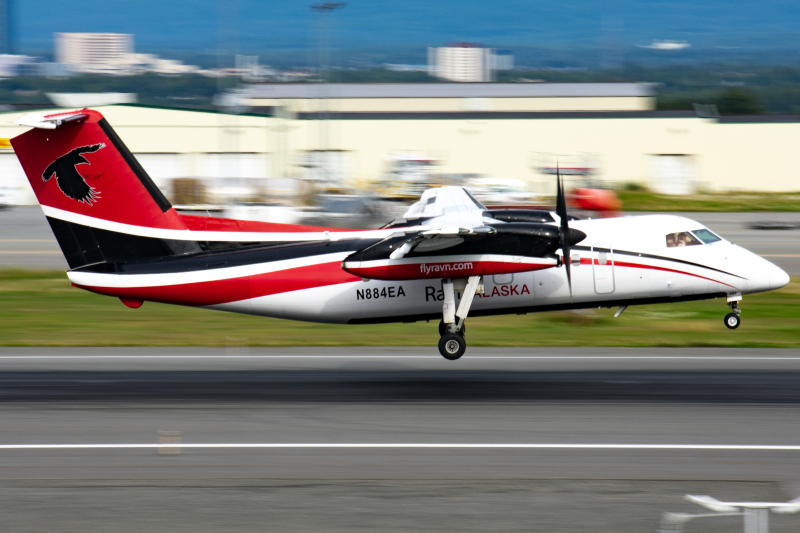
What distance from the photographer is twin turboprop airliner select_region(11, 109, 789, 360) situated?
15.1 m

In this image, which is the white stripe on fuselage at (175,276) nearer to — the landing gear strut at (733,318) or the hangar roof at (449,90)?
the landing gear strut at (733,318)

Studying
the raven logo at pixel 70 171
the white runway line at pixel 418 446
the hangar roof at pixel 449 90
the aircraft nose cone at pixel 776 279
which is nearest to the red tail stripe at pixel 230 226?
the raven logo at pixel 70 171

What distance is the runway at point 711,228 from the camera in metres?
32.5

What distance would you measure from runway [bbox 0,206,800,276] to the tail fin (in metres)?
16.9

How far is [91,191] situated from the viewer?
15359 millimetres

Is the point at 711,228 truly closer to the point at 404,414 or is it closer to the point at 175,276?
the point at 404,414

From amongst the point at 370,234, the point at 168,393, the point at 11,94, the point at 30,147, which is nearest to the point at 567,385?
the point at 370,234

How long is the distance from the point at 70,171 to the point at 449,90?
71758 mm

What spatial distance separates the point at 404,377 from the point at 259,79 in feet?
262

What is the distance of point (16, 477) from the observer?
1049cm

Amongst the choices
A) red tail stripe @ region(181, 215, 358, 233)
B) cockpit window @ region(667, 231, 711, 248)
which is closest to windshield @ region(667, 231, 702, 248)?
cockpit window @ region(667, 231, 711, 248)

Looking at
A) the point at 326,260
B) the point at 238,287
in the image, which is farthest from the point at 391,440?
the point at 238,287

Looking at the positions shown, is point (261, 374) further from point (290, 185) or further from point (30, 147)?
point (290, 185)

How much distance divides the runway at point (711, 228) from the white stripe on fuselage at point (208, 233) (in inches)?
667
